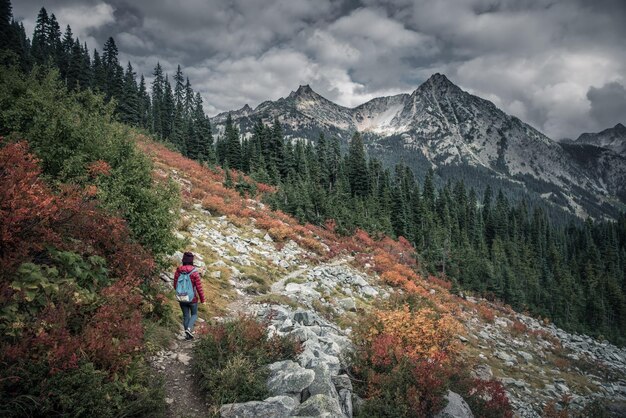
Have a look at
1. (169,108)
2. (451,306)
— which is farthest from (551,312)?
(169,108)

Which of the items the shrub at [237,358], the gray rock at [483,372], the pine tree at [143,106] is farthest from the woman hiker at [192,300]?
the pine tree at [143,106]

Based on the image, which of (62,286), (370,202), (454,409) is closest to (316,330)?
(454,409)

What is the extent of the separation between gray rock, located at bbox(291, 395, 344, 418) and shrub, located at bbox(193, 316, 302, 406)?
3.08ft

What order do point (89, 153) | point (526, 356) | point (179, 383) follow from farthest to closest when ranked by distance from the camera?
point (526, 356)
point (89, 153)
point (179, 383)

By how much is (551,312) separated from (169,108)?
9402cm

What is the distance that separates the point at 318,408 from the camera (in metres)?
6.22

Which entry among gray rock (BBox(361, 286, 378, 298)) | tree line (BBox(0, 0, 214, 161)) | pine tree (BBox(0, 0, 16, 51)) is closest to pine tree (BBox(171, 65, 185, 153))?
tree line (BBox(0, 0, 214, 161))

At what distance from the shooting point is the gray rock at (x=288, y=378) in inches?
273

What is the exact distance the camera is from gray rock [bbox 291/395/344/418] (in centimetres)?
613

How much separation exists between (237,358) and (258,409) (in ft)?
3.93

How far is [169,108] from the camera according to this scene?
253 feet

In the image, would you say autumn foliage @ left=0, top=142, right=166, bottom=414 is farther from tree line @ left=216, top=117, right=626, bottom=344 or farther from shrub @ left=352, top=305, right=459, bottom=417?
tree line @ left=216, top=117, right=626, bottom=344

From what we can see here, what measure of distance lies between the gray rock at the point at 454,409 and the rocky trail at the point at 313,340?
3 cm

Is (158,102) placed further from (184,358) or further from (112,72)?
(184,358)
